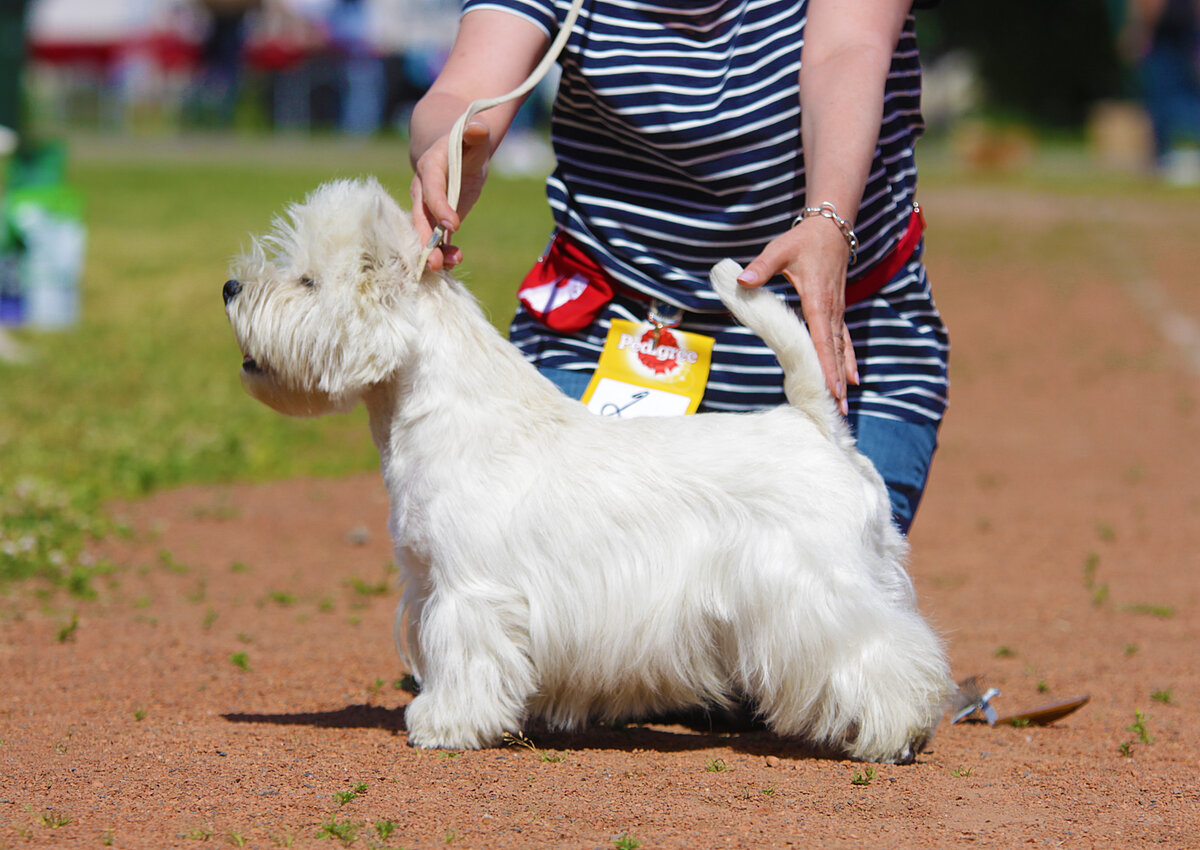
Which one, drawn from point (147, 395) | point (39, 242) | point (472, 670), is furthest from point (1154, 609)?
point (39, 242)

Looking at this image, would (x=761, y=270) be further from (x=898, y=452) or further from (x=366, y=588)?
(x=366, y=588)

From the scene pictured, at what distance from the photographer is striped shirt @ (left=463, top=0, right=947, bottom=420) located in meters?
3.82

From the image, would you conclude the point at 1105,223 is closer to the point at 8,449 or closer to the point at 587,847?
the point at 8,449

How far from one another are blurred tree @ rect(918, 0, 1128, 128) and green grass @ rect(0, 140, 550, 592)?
2600cm

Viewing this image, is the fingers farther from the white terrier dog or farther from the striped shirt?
the striped shirt

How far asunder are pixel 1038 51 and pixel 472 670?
40.8 m

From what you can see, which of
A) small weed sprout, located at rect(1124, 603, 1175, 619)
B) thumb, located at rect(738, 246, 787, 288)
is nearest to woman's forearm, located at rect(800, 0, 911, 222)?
thumb, located at rect(738, 246, 787, 288)

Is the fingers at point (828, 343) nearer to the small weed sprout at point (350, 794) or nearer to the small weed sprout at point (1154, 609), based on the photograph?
the small weed sprout at point (350, 794)

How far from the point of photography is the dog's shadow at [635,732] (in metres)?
3.66

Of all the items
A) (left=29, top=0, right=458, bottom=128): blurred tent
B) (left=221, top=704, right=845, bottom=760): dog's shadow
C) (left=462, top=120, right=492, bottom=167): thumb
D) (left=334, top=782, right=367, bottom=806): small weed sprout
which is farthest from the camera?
(left=29, top=0, right=458, bottom=128): blurred tent

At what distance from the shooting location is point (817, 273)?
3.29 metres

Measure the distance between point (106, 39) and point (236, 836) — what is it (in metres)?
40.6

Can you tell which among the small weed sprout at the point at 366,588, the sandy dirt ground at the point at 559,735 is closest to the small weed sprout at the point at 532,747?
the sandy dirt ground at the point at 559,735

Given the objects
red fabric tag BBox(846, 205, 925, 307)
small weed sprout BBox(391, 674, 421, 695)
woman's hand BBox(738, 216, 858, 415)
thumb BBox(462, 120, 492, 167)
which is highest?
thumb BBox(462, 120, 492, 167)
